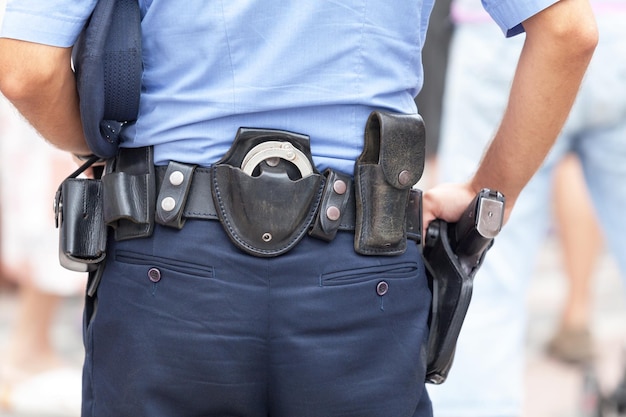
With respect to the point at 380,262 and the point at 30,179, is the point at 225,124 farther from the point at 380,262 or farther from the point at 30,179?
the point at 30,179

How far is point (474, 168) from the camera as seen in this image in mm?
3018

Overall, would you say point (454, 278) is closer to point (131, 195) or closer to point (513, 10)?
point (513, 10)

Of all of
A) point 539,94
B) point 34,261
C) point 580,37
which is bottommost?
point 34,261

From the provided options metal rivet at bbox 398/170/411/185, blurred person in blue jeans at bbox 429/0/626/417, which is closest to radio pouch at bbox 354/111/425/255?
metal rivet at bbox 398/170/411/185

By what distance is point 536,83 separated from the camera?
1828 mm

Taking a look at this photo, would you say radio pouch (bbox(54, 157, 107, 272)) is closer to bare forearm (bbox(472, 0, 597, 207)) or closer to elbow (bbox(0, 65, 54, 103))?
elbow (bbox(0, 65, 54, 103))

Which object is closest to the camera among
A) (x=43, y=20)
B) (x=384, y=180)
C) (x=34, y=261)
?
(x=43, y=20)

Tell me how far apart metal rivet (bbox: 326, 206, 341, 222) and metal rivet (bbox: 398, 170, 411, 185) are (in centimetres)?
13

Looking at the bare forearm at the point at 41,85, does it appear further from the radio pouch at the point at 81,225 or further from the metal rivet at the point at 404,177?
the metal rivet at the point at 404,177

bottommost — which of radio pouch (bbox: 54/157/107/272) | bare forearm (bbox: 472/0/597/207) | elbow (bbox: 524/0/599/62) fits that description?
radio pouch (bbox: 54/157/107/272)

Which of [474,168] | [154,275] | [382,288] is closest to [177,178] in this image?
[154,275]

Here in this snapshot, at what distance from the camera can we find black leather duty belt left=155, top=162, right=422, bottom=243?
5.50 feet

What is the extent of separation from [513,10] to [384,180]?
0.36 meters

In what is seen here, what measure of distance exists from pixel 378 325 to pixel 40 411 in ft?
8.20
